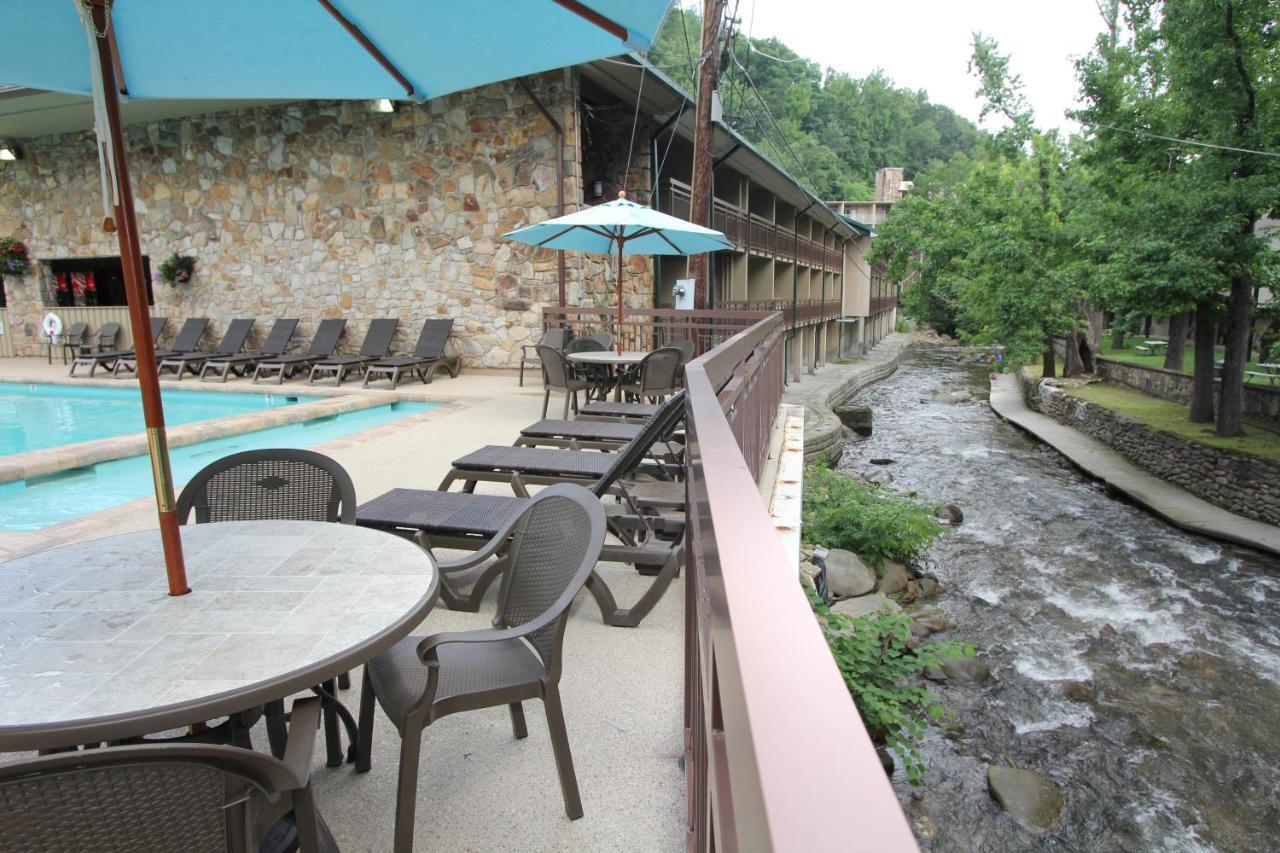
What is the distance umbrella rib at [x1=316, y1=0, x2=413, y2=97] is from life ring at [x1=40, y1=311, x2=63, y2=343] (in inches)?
623

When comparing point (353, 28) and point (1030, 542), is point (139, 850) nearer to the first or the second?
point (353, 28)

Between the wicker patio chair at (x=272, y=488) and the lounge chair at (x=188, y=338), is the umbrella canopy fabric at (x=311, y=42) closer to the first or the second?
the wicker patio chair at (x=272, y=488)

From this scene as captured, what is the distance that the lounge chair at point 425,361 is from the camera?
11508 millimetres

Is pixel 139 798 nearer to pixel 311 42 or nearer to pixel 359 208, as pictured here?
pixel 311 42

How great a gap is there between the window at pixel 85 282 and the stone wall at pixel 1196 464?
2072 cm

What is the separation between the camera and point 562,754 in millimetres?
2158

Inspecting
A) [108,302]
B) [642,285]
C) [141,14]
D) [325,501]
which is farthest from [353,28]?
[108,302]

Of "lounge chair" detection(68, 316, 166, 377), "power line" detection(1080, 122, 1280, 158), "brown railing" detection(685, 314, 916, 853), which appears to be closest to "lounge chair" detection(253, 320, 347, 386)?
"lounge chair" detection(68, 316, 166, 377)

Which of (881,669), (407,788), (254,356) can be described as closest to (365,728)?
(407,788)

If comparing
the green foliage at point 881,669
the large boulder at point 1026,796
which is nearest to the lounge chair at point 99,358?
the green foliage at point 881,669

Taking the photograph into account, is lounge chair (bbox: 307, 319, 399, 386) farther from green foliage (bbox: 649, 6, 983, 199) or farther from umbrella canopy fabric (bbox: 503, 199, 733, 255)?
green foliage (bbox: 649, 6, 983, 199)

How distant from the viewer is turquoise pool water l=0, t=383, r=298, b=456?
8859 mm

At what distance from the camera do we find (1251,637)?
346 inches

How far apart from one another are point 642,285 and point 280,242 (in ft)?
21.8
